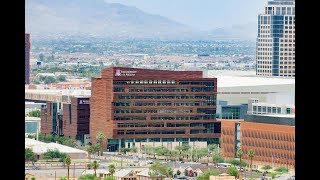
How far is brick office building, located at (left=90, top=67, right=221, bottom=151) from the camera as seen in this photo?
1633cm

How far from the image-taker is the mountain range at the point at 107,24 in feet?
97.0

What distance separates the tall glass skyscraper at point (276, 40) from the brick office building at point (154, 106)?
16.7 feet

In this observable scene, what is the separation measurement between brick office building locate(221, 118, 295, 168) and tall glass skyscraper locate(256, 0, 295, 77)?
6989mm

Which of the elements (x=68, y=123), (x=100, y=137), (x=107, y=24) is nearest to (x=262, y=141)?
(x=100, y=137)

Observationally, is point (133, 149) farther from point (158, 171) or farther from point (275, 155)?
point (275, 155)

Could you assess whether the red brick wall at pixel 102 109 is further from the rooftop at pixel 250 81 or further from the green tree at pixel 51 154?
the rooftop at pixel 250 81

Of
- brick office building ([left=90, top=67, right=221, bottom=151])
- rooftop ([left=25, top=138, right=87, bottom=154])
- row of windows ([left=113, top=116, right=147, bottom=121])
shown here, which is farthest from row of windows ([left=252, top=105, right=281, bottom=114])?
rooftop ([left=25, top=138, right=87, bottom=154])

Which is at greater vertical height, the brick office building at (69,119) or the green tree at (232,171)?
the brick office building at (69,119)

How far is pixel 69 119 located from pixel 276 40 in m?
7.18

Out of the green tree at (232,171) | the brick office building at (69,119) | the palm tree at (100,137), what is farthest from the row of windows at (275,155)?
the brick office building at (69,119)

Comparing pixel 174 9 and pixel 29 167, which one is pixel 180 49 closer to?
pixel 174 9

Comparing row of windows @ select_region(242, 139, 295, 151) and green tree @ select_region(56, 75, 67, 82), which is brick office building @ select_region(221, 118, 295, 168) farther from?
green tree @ select_region(56, 75, 67, 82)
